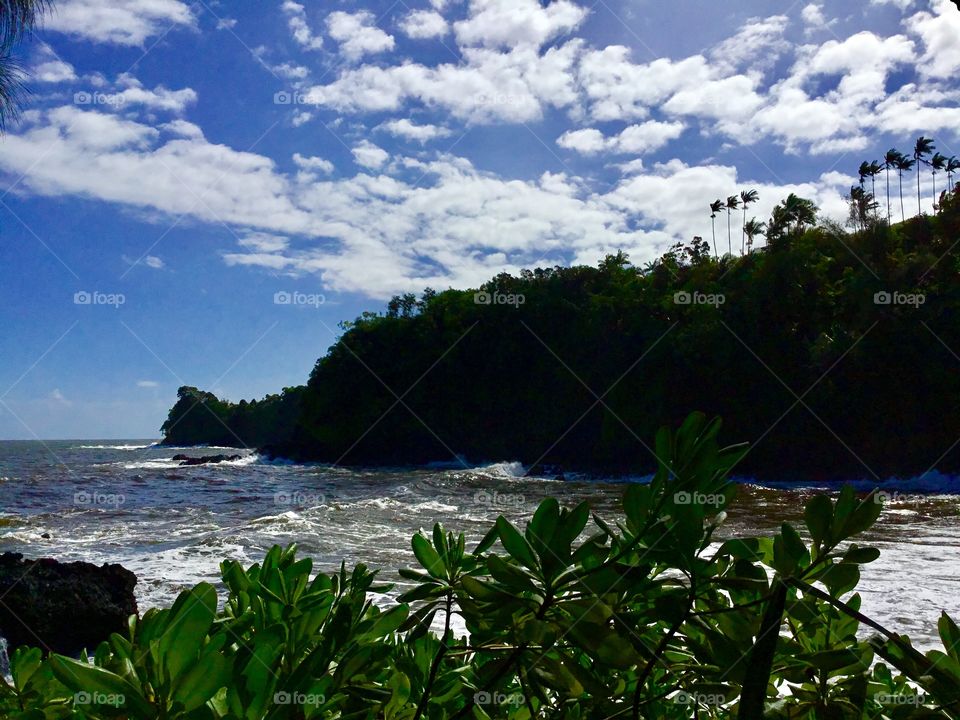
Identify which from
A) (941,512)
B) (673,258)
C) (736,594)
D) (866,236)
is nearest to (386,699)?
(736,594)

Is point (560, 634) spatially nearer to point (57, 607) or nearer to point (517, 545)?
point (517, 545)

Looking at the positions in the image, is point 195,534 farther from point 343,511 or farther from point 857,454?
point 857,454

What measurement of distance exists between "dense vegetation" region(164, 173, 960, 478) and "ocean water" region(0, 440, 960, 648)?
490 centimetres

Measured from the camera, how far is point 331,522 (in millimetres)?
15508

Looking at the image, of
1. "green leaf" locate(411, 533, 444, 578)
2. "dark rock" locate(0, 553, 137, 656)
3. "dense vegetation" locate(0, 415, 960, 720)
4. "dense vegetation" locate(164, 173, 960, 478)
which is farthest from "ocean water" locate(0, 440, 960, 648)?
"green leaf" locate(411, 533, 444, 578)

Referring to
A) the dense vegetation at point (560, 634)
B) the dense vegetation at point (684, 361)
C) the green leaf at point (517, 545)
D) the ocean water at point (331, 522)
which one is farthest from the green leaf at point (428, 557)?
the dense vegetation at point (684, 361)

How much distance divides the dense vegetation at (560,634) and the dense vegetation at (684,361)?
2615 cm

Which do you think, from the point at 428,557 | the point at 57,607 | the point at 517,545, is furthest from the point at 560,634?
the point at 57,607

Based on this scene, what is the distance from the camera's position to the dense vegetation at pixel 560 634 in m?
0.48

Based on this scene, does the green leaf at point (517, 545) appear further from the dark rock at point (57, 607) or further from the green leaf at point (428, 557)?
the dark rock at point (57, 607)

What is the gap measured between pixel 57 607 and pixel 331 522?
29.2ft

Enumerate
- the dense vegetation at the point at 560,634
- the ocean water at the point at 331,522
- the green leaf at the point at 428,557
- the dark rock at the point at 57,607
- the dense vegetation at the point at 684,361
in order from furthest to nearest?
the dense vegetation at the point at 684,361 < the ocean water at the point at 331,522 < the dark rock at the point at 57,607 < the green leaf at the point at 428,557 < the dense vegetation at the point at 560,634

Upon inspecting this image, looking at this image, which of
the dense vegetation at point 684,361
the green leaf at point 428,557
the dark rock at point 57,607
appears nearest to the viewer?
the green leaf at point 428,557

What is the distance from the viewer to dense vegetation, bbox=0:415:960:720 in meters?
0.48
